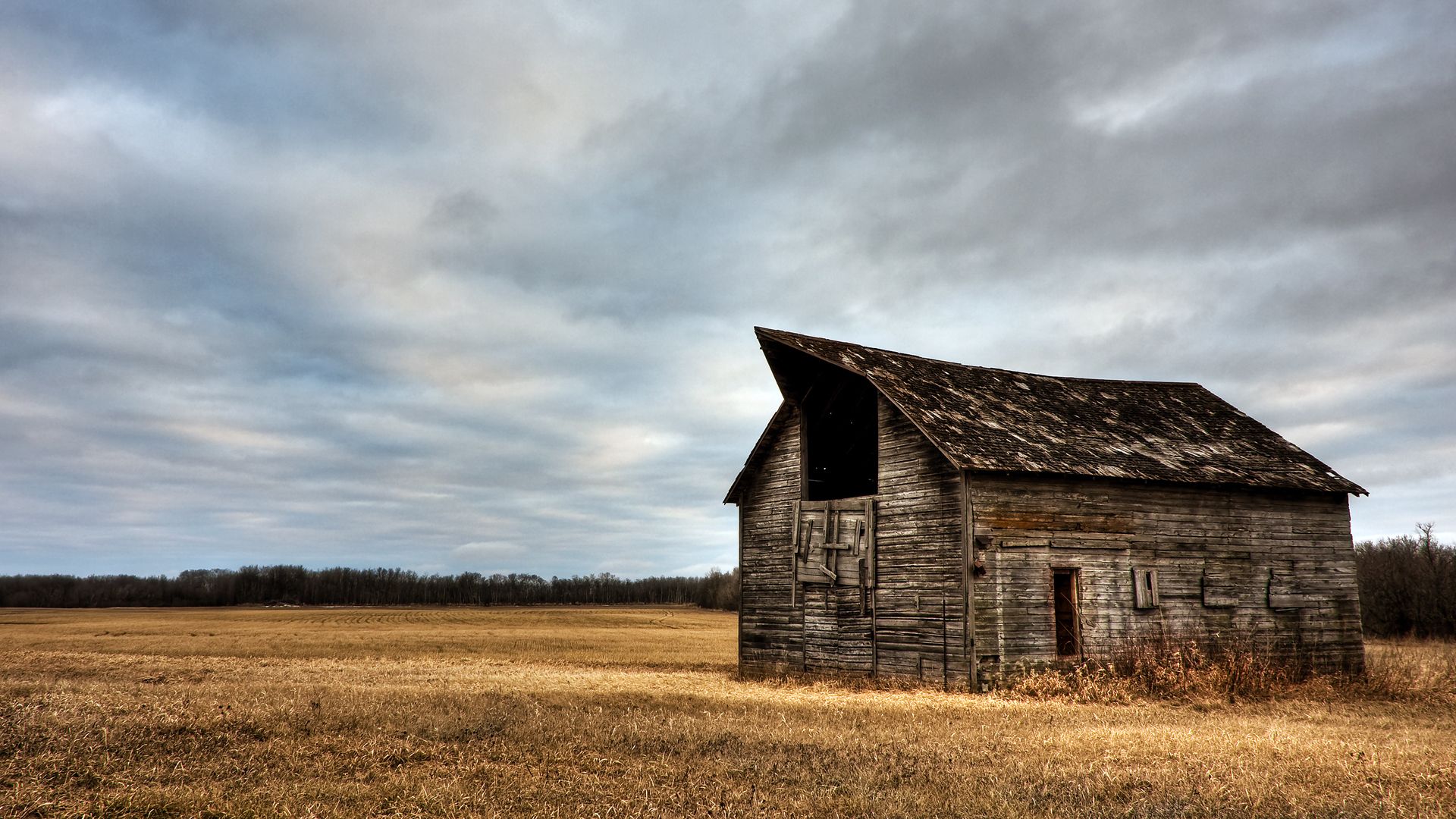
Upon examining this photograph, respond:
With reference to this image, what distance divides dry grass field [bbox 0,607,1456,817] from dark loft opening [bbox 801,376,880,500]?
242 inches

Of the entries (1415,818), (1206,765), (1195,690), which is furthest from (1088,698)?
(1415,818)

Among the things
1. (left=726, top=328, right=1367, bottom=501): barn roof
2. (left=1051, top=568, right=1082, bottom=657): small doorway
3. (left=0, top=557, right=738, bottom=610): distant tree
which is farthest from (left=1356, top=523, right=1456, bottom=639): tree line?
(left=0, top=557, right=738, bottom=610): distant tree

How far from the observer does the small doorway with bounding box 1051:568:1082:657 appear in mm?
19844

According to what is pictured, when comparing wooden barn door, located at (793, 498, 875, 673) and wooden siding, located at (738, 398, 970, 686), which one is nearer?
wooden siding, located at (738, 398, 970, 686)

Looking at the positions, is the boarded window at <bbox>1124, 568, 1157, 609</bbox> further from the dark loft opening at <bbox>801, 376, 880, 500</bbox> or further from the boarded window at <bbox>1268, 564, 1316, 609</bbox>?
the dark loft opening at <bbox>801, 376, 880, 500</bbox>

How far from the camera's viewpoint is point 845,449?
82.7 ft

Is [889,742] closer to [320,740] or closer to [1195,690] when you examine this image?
[320,740]

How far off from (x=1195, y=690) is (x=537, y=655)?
21.2m

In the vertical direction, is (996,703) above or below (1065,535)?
below

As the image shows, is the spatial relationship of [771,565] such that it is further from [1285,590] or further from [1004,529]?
[1285,590]

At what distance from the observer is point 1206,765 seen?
10.3m

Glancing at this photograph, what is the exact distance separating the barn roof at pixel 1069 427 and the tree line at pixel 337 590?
8392cm

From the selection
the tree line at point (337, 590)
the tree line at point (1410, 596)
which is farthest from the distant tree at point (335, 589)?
the tree line at point (1410, 596)

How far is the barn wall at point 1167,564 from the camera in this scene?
19438 mm
